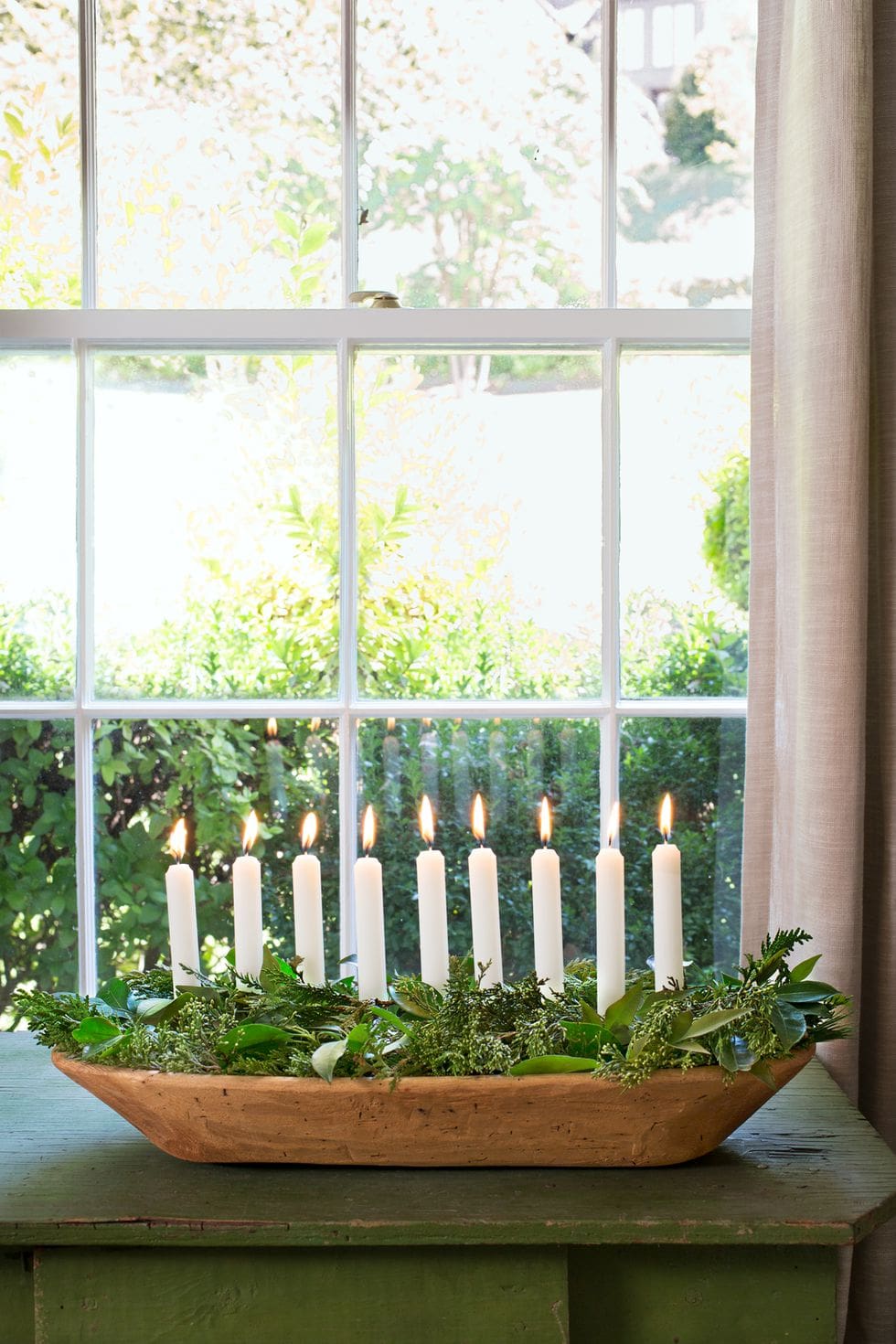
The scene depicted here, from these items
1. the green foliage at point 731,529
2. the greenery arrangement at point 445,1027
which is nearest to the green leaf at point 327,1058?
the greenery arrangement at point 445,1027

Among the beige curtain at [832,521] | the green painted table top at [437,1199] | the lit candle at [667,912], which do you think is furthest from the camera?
the beige curtain at [832,521]

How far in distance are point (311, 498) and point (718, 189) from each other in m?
0.69

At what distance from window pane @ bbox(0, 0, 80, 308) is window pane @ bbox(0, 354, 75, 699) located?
0.14 m

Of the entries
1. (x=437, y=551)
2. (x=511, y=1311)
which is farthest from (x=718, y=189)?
(x=511, y=1311)

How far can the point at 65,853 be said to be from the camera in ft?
5.13

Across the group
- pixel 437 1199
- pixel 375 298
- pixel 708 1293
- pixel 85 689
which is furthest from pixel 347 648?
pixel 708 1293

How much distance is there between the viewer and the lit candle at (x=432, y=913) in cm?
101

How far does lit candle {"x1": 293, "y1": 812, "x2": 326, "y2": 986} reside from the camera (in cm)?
104

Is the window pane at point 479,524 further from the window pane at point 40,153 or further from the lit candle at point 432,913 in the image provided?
the lit candle at point 432,913

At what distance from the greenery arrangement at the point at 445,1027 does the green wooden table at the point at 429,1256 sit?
3.8 inches

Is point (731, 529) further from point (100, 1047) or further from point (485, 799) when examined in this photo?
→ point (100, 1047)

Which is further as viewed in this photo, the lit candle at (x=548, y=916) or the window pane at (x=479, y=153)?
the window pane at (x=479, y=153)

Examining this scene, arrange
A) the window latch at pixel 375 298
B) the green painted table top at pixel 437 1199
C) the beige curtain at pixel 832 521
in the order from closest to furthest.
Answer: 1. the green painted table top at pixel 437 1199
2. the beige curtain at pixel 832 521
3. the window latch at pixel 375 298

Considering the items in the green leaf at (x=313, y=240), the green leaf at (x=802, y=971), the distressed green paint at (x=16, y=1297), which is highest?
the green leaf at (x=313, y=240)
